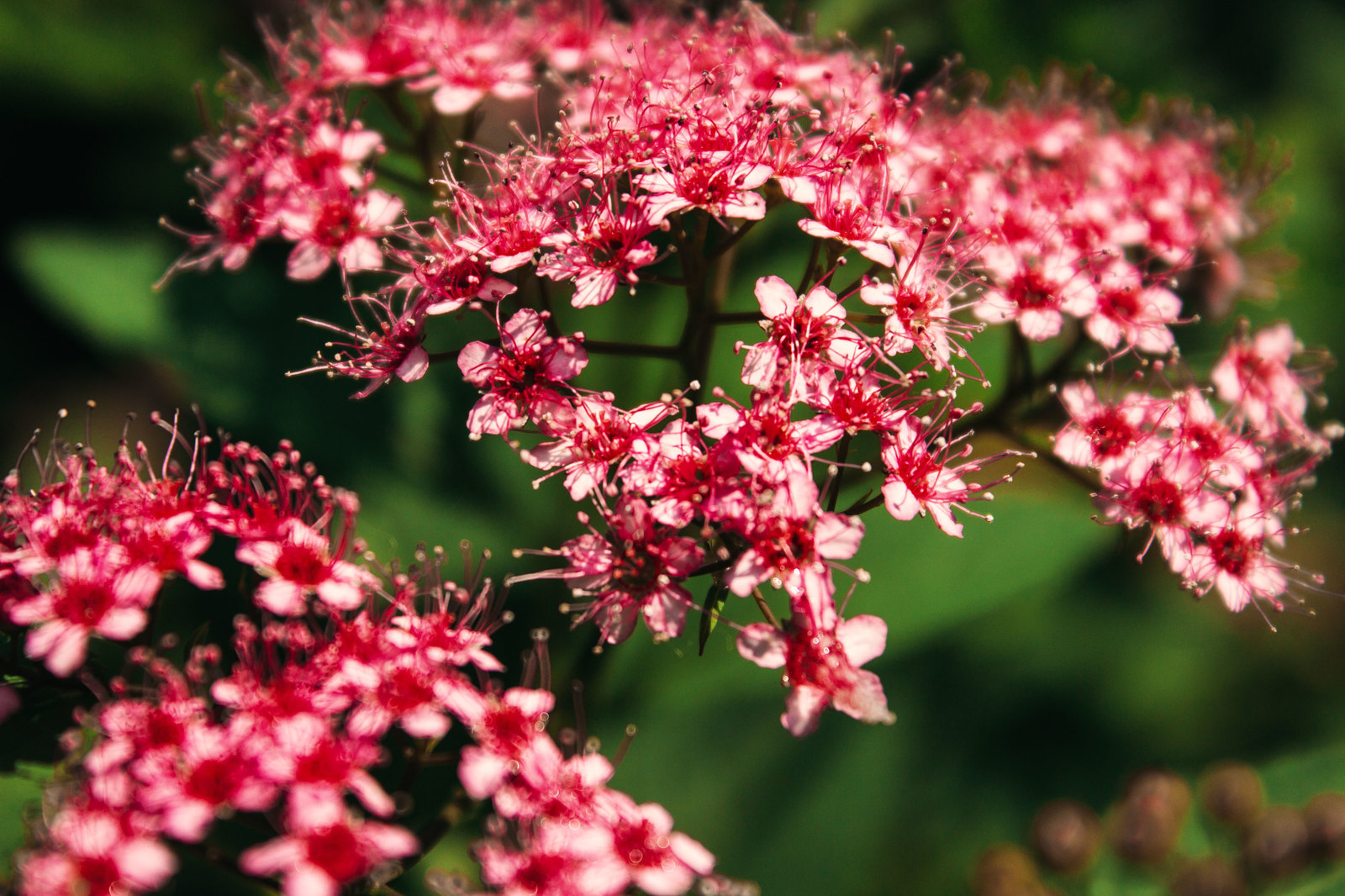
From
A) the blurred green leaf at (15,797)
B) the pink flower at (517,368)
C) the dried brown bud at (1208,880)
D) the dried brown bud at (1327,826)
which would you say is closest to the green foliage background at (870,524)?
the blurred green leaf at (15,797)

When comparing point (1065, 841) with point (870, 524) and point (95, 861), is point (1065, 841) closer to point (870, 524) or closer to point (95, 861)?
point (870, 524)

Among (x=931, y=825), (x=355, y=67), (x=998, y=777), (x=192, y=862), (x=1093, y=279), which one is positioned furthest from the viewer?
(x=998, y=777)

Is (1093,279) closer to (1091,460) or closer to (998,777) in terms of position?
(1091,460)

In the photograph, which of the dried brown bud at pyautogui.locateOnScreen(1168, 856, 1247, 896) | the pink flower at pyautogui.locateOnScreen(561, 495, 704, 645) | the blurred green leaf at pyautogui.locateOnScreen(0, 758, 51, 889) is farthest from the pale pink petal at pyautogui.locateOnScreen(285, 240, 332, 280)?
the dried brown bud at pyautogui.locateOnScreen(1168, 856, 1247, 896)

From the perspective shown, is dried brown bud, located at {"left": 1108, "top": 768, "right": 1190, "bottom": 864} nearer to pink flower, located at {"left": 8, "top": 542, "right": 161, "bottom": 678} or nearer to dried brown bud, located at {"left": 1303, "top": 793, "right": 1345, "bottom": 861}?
dried brown bud, located at {"left": 1303, "top": 793, "right": 1345, "bottom": 861}

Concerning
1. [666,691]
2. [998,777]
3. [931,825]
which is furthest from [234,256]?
[998,777]

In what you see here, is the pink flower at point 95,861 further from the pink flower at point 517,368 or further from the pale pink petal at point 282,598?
the pink flower at point 517,368

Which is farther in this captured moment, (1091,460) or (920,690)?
(920,690)
